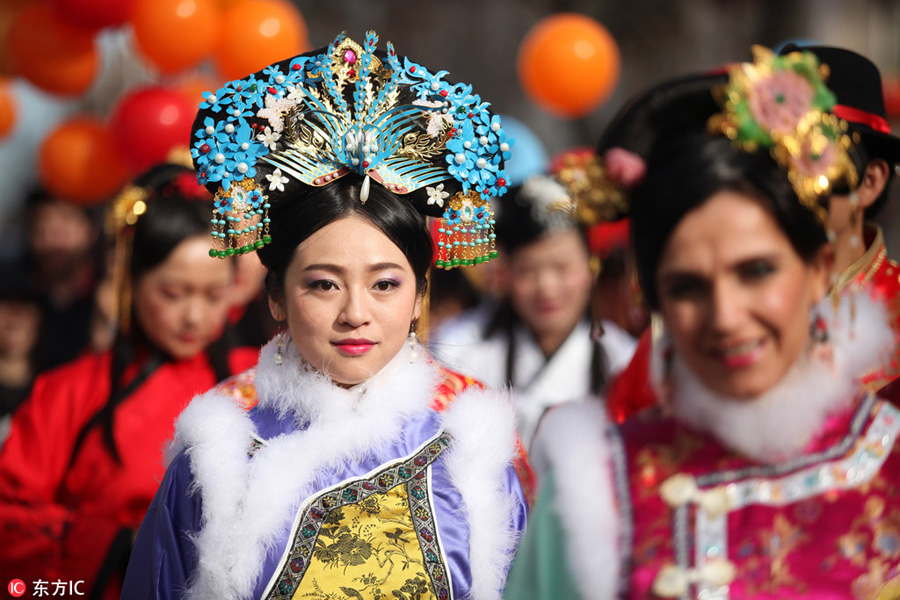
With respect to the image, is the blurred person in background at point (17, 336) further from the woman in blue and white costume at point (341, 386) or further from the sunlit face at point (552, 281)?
the woman in blue and white costume at point (341, 386)

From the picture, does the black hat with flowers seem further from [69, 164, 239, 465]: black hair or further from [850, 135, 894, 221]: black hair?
[69, 164, 239, 465]: black hair

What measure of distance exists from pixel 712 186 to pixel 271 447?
1.13 meters

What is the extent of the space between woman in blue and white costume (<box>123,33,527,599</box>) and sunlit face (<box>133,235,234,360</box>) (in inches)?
42.2

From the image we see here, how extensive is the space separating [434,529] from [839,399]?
92 centimetres

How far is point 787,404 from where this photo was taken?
163cm

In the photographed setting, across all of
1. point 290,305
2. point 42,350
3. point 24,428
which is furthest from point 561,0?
point 290,305

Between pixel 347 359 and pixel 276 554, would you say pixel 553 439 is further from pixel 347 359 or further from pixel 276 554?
pixel 276 554

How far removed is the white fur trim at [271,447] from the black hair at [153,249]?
3.77 ft

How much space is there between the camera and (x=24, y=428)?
132 inches

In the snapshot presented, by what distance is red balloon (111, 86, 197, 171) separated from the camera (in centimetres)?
459

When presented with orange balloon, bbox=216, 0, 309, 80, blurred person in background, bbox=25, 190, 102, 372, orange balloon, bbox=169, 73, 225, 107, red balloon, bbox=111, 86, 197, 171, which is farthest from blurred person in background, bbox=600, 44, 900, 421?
blurred person in background, bbox=25, 190, 102, 372

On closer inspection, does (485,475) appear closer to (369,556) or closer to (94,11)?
(369,556)

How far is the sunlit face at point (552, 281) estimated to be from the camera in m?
4.18

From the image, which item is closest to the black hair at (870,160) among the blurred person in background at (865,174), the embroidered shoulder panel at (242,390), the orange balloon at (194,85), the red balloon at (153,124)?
the blurred person in background at (865,174)
